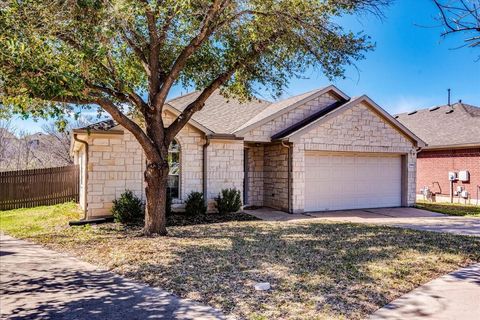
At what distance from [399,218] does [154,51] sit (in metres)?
9.96

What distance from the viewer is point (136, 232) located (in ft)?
32.4

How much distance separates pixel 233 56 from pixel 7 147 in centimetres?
2617

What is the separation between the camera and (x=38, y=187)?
653 inches

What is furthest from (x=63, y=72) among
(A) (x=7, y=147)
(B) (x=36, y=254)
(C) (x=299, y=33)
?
(A) (x=7, y=147)

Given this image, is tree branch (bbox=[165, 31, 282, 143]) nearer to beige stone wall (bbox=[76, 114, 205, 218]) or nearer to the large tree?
the large tree

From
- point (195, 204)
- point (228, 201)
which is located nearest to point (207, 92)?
point (195, 204)

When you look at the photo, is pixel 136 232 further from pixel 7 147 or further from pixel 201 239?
pixel 7 147

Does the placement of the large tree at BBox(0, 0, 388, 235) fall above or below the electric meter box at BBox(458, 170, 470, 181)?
above

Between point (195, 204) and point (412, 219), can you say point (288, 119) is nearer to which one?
point (195, 204)

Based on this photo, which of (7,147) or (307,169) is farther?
(7,147)

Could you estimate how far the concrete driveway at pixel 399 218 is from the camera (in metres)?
10.6

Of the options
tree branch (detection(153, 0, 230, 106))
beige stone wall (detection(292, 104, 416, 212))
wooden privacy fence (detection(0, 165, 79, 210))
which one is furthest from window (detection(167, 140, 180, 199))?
wooden privacy fence (detection(0, 165, 79, 210))

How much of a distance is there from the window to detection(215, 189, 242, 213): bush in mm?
1576

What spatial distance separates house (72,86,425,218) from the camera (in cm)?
1202
